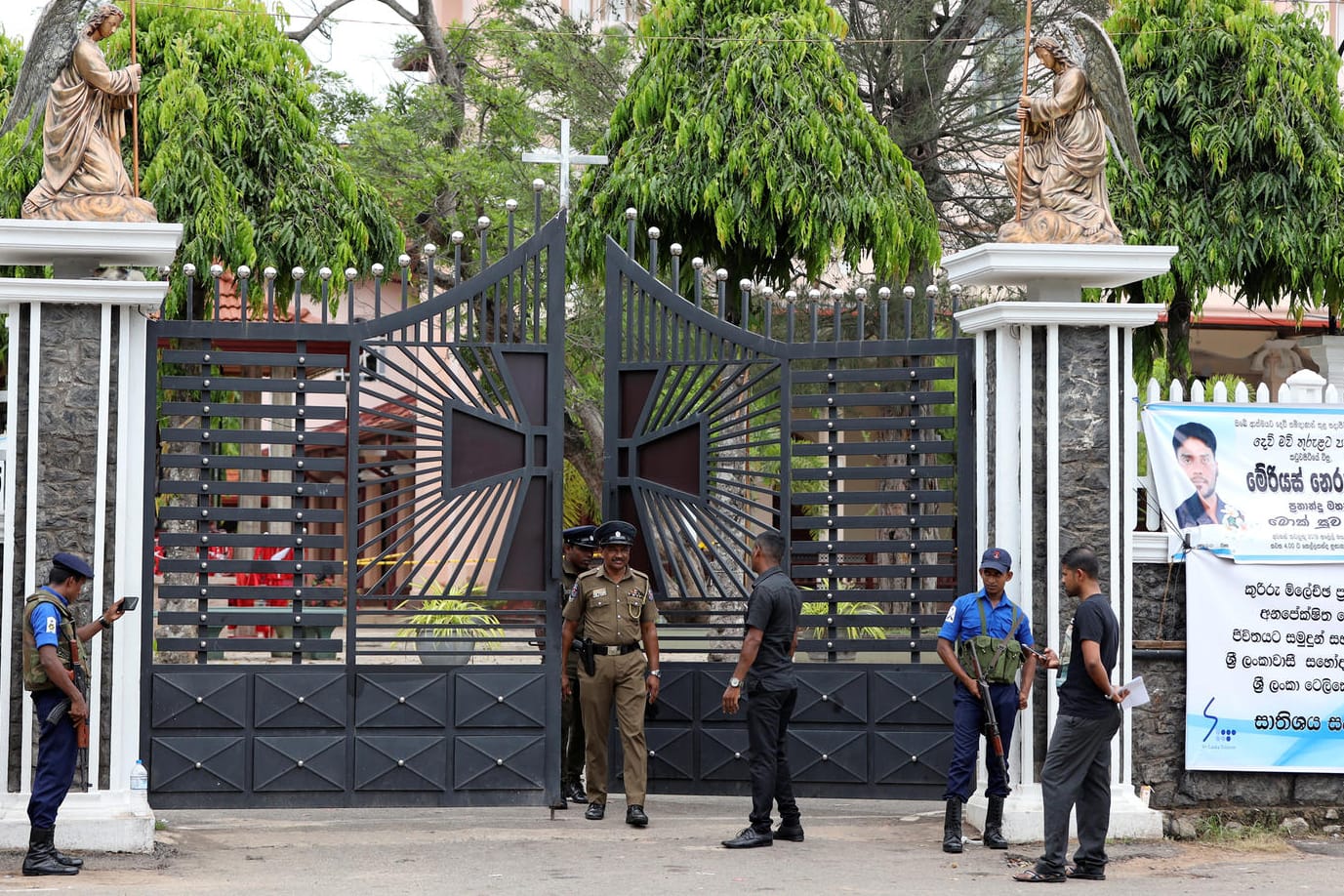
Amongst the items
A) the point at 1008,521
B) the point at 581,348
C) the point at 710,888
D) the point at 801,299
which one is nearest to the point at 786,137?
the point at 801,299

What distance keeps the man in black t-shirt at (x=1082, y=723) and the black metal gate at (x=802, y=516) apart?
1.59 m

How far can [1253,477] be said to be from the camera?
949 centimetres

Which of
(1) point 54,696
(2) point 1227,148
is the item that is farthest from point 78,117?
(2) point 1227,148

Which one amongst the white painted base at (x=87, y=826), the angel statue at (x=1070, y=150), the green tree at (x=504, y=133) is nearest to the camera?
the white painted base at (x=87, y=826)

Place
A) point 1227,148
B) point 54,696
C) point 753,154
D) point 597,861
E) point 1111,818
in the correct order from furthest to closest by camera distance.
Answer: point 1227,148
point 753,154
point 1111,818
point 597,861
point 54,696

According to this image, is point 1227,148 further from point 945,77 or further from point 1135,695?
point 1135,695

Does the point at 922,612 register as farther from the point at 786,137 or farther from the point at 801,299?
the point at 801,299

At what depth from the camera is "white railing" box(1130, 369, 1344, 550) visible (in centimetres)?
944

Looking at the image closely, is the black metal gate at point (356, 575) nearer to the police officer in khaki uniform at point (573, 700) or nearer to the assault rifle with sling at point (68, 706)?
the police officer in khaki uniform at point (573, 700)

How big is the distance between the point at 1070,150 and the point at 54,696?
6.07 metres

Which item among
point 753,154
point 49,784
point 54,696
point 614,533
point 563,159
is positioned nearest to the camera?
point 49,784

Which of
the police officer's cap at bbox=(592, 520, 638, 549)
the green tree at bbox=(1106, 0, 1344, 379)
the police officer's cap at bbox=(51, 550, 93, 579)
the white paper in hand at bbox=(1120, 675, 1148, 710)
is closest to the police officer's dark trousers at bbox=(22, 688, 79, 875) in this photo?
the police officer's cap at bbox=(51, 550, 93, 579)

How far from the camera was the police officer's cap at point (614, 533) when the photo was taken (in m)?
9.50

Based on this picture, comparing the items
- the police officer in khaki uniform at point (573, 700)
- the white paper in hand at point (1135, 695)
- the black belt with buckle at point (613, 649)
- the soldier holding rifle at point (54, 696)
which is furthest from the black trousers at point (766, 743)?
the soldier holding rifle at point (54, 696)
